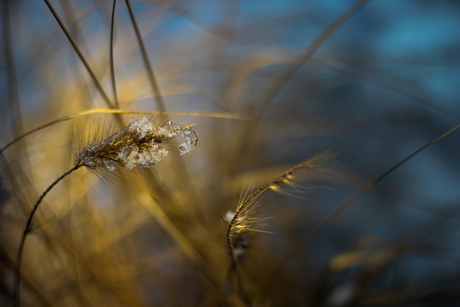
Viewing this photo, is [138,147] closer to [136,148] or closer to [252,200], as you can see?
[136,148]

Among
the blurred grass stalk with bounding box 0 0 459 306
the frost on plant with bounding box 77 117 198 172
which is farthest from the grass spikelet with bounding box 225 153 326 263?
the blurred grass stalk with bounding box 0 0 459 306

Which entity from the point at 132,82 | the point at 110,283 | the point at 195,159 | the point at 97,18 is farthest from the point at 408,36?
the point at 110,283

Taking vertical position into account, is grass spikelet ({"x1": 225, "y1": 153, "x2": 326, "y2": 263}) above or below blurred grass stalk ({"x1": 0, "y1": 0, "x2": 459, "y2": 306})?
below

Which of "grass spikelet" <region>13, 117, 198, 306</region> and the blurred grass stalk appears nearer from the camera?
"grass spikelet" <region>13, 117, 198, 306</region>

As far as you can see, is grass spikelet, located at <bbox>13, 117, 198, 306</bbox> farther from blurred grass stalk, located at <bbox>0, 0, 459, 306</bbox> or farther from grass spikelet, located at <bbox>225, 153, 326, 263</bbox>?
blurred grass stalk, located at <bbox>0, 0, 459, 306</bbox>

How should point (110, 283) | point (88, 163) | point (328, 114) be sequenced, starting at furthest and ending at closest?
1. point (328, 114)
2. point (110, 283)
3. point (88, 163)

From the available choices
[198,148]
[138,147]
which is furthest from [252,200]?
[198,148]

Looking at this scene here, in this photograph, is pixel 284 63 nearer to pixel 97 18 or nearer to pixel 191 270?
pixel 97 18

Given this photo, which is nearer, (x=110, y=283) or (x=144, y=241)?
(x=110, y=283)
